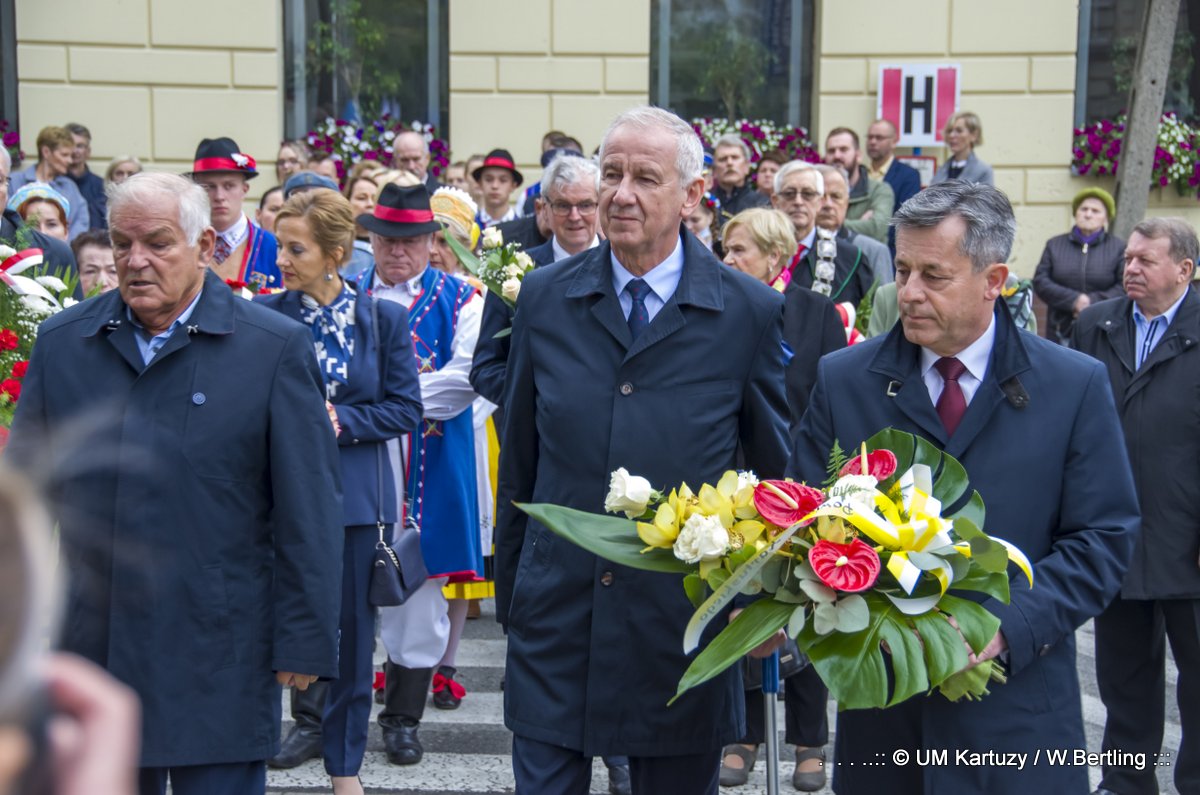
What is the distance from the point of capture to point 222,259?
7566 mm

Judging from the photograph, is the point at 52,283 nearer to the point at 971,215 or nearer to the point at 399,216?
the point at 399,216

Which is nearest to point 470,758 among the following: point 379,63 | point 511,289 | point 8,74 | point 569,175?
point 511,289

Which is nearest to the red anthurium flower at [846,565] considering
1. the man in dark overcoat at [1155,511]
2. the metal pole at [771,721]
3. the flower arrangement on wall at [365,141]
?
the metal pole at [771,721]

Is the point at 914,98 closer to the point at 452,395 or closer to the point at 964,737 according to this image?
the point at 452,395

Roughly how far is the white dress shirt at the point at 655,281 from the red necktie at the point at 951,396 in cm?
81

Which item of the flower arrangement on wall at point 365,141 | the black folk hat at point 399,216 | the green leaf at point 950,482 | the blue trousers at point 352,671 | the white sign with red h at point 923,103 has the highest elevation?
the white sign with red h at point 923,103

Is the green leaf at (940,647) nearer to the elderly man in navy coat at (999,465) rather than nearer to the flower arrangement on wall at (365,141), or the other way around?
the elderly man in navy coat at (999,465)

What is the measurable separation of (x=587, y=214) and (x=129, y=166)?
6149 millimetres

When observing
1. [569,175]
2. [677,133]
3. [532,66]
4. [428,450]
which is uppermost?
[532,66]

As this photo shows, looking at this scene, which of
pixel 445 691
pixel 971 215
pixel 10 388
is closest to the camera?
pixel 971 215

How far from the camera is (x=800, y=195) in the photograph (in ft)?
27.4

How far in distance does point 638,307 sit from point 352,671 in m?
2.20

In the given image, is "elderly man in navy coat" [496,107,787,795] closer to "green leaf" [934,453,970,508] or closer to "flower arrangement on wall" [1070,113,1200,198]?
"green leaf" [934,453,970,508]

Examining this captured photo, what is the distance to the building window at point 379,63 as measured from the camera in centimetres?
1587
